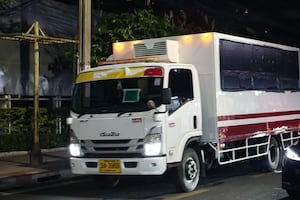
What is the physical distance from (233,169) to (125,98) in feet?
15.4

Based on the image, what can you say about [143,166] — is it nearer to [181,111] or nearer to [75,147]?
[181,111]

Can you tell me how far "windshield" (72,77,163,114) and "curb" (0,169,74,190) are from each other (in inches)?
101

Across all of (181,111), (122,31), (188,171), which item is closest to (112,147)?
(181,111)

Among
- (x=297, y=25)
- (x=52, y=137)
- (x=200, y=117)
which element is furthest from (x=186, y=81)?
(x=297, y=25)

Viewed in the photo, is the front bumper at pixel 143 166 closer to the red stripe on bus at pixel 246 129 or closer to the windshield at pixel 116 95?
the windshield at pixel 116 95

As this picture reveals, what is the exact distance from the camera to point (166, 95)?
365 inches

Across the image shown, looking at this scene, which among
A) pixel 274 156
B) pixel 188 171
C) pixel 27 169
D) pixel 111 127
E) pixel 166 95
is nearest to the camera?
pixel 166 95

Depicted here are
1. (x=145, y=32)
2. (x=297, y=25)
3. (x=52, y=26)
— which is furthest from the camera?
(x=297, y=25)

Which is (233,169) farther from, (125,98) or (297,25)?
(297,25)

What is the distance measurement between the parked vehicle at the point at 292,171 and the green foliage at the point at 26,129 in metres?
9.35

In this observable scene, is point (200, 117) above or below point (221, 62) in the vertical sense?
below

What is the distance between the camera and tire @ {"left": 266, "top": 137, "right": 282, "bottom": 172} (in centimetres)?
1290

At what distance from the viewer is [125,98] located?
9.73 m

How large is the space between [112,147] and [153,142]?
2.42 ft
